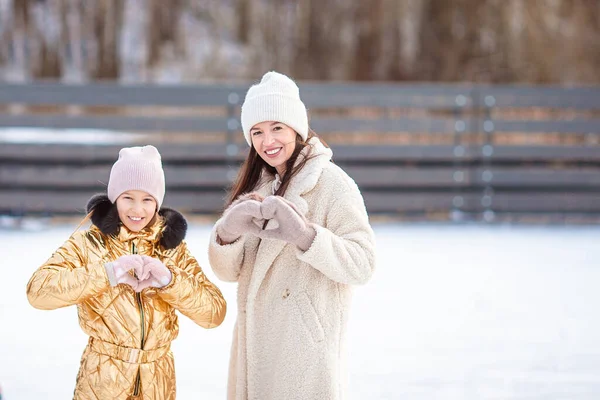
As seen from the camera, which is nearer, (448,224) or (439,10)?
(448,224)

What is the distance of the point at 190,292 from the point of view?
1.64 metres

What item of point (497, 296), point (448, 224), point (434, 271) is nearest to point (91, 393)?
point (497, 296)

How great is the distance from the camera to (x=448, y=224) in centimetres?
712

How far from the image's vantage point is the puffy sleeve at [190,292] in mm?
1616

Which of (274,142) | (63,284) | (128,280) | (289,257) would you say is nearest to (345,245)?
(289,257)

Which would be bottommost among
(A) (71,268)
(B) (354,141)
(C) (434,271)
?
(A) (71,268)

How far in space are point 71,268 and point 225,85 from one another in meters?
5.84

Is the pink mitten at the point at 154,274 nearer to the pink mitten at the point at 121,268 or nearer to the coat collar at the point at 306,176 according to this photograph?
the pink mitten at the point at 121,268

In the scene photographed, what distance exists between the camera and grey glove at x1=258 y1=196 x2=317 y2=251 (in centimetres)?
154

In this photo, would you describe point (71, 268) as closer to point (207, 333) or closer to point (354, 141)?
point (207, 333)

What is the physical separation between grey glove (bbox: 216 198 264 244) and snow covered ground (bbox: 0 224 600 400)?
90 cm

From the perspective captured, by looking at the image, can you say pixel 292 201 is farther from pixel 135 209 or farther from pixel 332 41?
pixel 332 41

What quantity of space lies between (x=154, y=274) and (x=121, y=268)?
0.19 ft

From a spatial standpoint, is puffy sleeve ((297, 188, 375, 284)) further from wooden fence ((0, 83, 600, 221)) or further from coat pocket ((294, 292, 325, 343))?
wooden fence ((0, 83, 600, 221))
